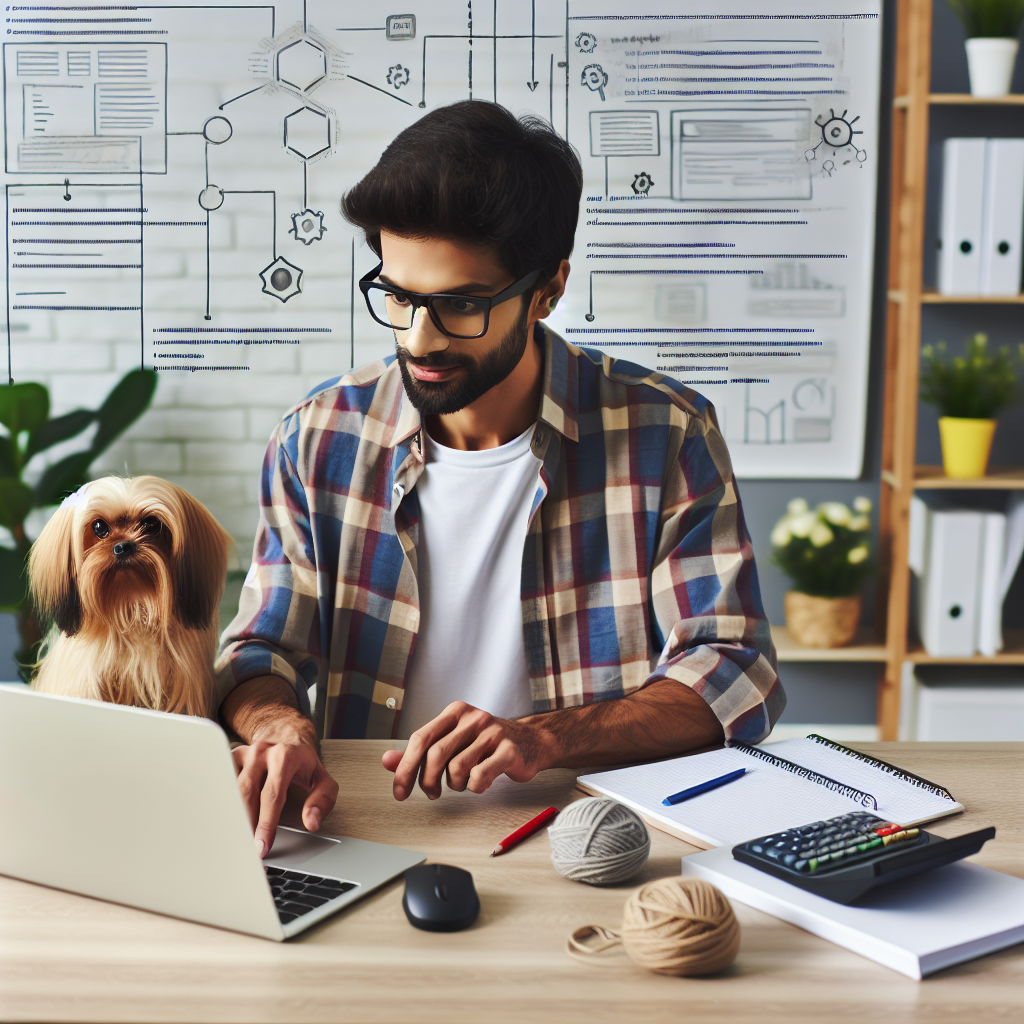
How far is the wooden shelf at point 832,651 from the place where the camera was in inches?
105

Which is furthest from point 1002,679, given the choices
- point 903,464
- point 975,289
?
point 975,289

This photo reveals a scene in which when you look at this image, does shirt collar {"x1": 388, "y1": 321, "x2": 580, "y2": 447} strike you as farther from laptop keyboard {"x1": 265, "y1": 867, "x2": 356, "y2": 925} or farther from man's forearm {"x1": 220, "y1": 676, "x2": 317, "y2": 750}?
laptop keyboard {"x1": 265, "y1": 867, "x2": 356, "y2": 925}

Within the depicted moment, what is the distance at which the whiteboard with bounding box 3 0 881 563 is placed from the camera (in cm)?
268

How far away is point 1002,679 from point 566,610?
1757 millimetres

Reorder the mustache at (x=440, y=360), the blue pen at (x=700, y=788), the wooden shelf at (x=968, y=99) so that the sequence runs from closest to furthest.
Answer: the blue pen at (x=700, y=788)
the mustache at (x=440, y=360)
the wooden shelf at (x=968, y=99)

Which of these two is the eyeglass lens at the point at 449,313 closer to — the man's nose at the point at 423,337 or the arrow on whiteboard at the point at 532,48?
the man's nose at the point at 423,337

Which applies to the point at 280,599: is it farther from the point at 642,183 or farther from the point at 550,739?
the point at 642,183

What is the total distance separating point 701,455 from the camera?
1503 mm

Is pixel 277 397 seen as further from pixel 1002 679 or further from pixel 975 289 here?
pixel 1002 679

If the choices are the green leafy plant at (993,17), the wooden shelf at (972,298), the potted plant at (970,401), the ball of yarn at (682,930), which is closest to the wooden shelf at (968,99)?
→ the green leafy plant at (993,17)

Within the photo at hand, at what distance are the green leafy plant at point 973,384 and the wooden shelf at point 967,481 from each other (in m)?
0.15

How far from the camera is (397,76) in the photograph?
8.84 feet

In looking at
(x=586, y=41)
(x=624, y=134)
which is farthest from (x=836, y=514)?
(x=586, y=41)

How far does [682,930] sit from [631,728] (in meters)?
0.45
